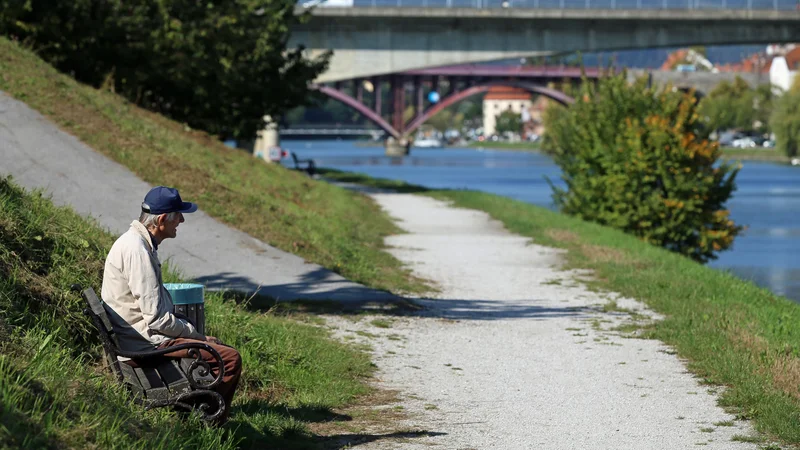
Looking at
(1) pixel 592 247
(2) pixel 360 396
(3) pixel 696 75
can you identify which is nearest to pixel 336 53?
(1) pixel 592 247

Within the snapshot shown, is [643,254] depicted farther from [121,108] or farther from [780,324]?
[121,108]

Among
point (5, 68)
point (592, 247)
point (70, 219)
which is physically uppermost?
point (5, 68)

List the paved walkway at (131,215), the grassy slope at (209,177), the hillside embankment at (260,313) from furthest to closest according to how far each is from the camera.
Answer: the grassy slope at (209,177) → the paved walkway at (131,215) → the hillside embankment at (260,313)

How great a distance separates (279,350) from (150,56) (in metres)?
23.5

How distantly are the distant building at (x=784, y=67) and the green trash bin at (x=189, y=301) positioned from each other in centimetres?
16322

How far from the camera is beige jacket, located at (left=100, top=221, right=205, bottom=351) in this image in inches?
282

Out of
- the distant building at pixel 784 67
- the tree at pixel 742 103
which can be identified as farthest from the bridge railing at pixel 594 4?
the distant building at pixel 784 67

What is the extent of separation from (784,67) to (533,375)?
165637mm

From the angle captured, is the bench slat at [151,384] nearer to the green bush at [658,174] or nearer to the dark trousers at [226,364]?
the dark trousers at [226,364]

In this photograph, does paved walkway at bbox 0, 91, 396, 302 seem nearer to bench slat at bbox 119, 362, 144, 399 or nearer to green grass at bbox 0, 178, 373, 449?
green grass at bbox 0, 178, 373, 449

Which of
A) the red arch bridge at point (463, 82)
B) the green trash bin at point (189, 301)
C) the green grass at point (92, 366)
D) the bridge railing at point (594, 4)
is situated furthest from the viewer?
the red arch bridge at point (463, 82)

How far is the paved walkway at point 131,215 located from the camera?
14961 millimetres

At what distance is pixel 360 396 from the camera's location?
31.8 ft

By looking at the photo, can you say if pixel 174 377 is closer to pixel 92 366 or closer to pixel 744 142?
pixel 92 366
